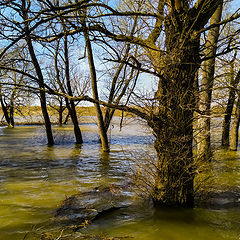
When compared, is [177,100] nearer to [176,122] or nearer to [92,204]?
[176,122]

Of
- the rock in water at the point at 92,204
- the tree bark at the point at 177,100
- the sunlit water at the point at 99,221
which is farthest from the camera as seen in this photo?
the rock in water at the point at 92,204

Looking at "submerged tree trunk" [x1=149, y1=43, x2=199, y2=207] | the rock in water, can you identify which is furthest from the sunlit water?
"submerged tree trunk" [x1=149, y1=43, x2=199, y2=207]

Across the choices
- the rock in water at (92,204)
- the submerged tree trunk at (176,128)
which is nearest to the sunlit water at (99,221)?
the rock in water at (92,204)

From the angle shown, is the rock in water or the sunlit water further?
the rock in water

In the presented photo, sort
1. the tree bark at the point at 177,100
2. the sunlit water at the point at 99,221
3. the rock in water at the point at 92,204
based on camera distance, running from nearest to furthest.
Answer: the sunlit water at the point at 99,221, the tree bark at the point at 177,100, the rock in water at the point at 92,204

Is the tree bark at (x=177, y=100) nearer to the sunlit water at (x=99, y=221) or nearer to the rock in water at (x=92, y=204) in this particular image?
the sunlit water at (x=99, y=221)

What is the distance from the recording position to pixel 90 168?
9352mm

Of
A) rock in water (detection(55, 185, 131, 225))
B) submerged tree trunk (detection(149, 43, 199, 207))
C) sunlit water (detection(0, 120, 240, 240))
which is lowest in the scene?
sunlit water (detection(0, 120, 240, 240))

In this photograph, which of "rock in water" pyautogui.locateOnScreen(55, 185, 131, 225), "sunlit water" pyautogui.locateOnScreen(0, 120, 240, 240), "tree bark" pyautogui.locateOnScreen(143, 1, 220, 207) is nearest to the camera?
"sunlit water" pyautogui.locateOnScreen(0, 120, 240, 240)

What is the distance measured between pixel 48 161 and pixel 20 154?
2442mm

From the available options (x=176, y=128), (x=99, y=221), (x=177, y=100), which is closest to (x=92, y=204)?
(x=99, y=221)

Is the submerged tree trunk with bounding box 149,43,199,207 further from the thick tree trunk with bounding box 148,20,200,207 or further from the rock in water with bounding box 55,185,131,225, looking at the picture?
the rock in water with bounding box 55,185,131,225

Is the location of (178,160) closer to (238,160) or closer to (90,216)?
(90,216)

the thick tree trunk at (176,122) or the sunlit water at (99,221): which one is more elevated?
the thick tree trunk at (176,122)
